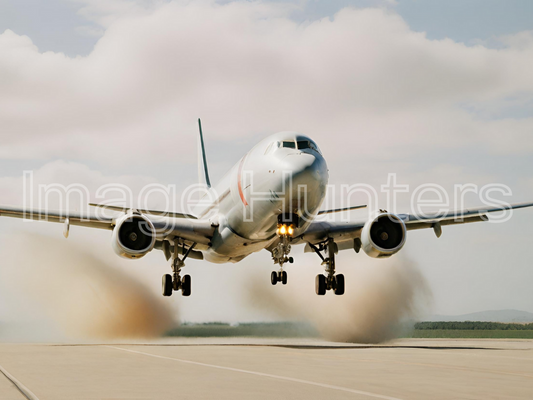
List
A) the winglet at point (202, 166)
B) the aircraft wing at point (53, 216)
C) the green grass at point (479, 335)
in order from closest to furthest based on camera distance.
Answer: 1. the aircraft wing at point (53, 216)
2. the winglet at point (202, 166)
3. the green grass at point (479, 335)

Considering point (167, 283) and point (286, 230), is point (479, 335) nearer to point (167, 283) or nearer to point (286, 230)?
point (167, 283)

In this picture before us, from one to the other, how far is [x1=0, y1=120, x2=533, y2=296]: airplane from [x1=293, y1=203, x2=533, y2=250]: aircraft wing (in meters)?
0.05

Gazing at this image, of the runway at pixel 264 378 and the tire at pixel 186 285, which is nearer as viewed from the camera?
the runway at pixel 264 378

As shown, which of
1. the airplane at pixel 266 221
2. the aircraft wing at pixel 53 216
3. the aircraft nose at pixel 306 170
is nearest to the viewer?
the aircraft nose at pixel 306 170

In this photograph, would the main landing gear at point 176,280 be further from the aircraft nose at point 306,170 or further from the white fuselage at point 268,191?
the aircraft nose at point 306,170

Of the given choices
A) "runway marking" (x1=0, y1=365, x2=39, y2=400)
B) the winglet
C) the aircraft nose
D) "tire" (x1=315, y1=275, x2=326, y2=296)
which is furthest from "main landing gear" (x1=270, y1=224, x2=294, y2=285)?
the winglet

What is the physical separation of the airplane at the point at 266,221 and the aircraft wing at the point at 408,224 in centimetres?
5

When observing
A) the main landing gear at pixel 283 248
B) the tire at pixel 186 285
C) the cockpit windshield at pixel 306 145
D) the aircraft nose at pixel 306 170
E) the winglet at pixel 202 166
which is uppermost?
the winglet at pixel 202 166

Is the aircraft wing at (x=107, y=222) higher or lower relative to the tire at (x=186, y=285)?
higher

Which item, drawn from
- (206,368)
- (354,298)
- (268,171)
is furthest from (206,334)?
(206,368)

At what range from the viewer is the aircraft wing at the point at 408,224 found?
28516 millimetres

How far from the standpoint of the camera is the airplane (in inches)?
886

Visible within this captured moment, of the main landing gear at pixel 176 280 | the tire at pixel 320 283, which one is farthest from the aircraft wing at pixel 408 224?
the main landing gear at pixel 176 280

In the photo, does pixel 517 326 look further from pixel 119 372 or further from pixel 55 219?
pixel 119 372
